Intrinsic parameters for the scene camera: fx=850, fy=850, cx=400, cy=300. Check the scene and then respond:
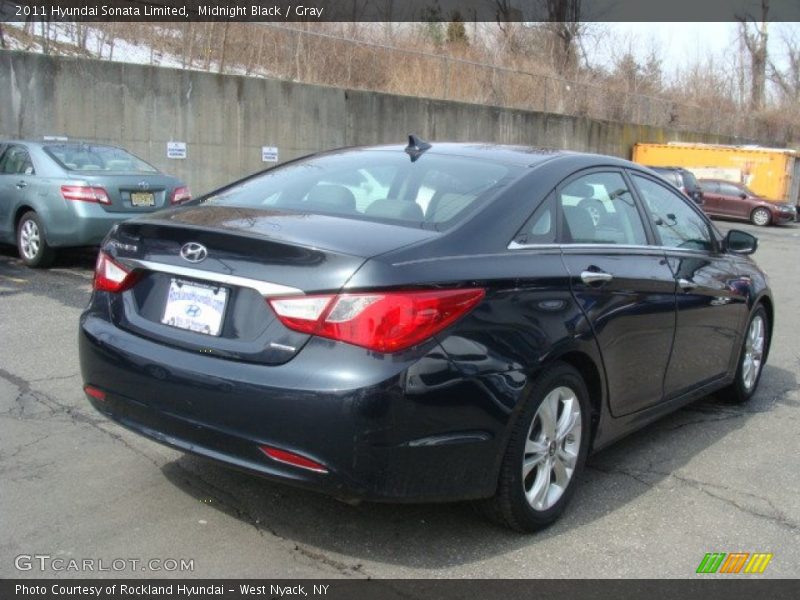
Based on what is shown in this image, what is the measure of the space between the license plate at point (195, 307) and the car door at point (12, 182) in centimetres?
750

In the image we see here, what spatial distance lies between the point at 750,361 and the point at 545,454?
2.88 m

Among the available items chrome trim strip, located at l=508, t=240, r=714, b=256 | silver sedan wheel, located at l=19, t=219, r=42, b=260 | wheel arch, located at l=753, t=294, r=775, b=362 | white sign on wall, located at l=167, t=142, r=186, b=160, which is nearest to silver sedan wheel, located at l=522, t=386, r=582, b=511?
chrome trim strip, located at l=508, t=240, r=714, b=256

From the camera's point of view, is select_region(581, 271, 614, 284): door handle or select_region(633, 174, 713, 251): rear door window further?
select_region(633, 174, 713, 251): rear door window

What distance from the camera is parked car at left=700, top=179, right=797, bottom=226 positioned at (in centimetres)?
2714

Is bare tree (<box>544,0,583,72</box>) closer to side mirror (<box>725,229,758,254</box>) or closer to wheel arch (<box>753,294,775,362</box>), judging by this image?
wheel arch (<box>753,294,775,362</box>)

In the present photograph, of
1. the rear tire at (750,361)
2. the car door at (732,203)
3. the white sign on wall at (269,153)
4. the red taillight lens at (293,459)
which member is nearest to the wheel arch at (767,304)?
the rear tire at (750,361)

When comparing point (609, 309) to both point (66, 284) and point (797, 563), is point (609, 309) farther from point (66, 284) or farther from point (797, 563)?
point (66, 284)

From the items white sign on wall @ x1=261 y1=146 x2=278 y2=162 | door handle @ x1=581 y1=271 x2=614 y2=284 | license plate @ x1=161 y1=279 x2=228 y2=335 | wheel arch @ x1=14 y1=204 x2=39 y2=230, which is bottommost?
wheel arch @ x1=14 y1=204 x2=39 y2=230

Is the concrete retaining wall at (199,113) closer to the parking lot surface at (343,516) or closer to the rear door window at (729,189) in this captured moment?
the rear door window at (729,189)

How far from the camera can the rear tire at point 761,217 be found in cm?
2714

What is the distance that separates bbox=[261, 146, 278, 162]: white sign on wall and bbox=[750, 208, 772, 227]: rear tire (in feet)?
54.5

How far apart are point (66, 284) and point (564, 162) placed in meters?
6.60
